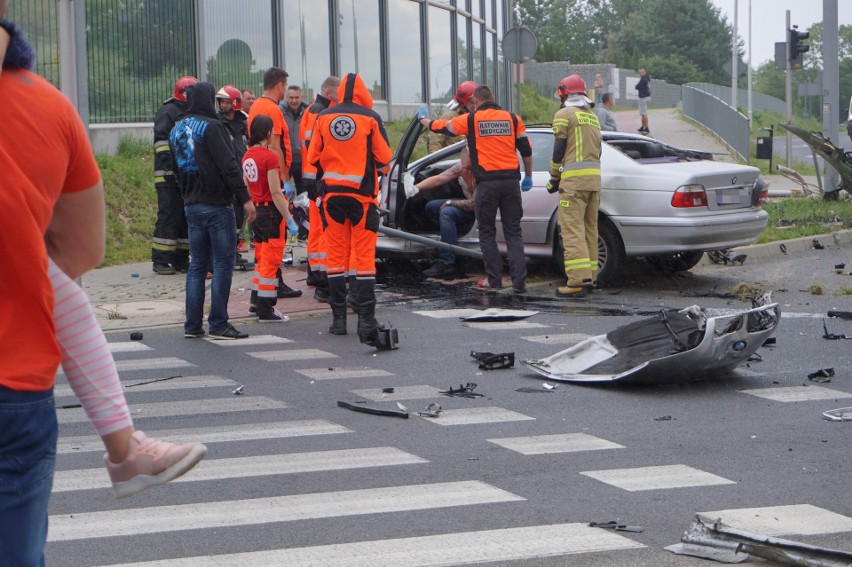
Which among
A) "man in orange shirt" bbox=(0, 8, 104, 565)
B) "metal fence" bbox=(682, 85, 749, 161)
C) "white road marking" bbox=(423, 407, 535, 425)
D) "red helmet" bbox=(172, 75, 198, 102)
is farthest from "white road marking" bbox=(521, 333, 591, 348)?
"metal fence" bbox=(682, 85, 749, 161)

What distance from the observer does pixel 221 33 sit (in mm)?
20594

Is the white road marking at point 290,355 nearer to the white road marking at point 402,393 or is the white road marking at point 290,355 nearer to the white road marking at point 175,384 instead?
the white road marking at point 175,384

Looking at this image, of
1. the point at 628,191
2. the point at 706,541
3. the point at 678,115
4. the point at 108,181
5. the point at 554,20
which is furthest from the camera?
the point at 554,20

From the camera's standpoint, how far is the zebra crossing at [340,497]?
4.52 meters

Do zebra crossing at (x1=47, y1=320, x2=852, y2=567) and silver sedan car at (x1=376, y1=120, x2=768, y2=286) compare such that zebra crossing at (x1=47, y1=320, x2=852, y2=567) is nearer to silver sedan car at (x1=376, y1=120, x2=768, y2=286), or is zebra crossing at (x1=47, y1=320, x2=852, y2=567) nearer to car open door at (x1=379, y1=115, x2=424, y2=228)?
silver sedan car at (x1=376, y1=120, x2=768, y2=286)

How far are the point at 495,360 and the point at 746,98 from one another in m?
63.8

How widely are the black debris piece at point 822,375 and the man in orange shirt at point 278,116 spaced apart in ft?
17.8

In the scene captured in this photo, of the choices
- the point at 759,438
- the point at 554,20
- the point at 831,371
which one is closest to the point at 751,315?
the point at 831,371

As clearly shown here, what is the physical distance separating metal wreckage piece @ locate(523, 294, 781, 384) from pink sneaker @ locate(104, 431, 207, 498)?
5078 millimetres

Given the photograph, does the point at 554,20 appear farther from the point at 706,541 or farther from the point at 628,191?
the point at 706,541

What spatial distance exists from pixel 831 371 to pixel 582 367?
1.65m

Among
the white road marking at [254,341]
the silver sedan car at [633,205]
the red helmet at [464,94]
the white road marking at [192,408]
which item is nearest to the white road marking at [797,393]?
the white road marking at [192,408]

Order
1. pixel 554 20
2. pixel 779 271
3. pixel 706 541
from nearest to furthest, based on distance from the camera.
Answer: pixel 706 541, pixel 779 271, pixel 554 20

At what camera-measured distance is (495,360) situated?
8438 mm
